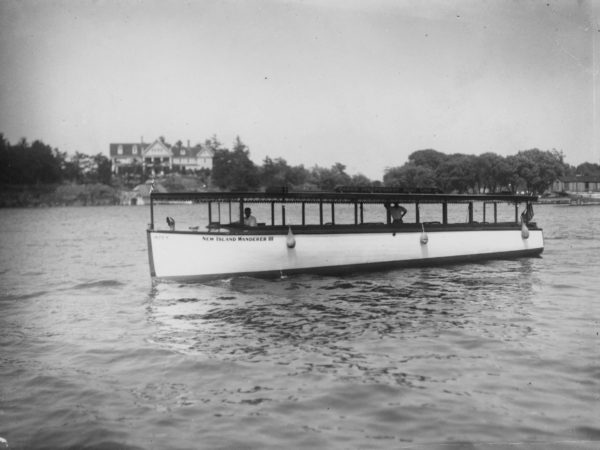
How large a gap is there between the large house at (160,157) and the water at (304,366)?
158706mm

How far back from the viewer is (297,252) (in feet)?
81.1

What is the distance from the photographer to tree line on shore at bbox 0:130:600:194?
429 ft

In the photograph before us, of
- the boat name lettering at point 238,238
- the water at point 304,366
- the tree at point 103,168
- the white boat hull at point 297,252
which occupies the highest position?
the tree at point 103,168

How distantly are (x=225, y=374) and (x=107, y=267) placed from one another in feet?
77.0

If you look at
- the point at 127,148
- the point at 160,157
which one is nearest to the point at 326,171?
the point at 160,157

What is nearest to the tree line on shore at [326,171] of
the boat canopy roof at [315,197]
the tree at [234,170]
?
the tree at [234,170]

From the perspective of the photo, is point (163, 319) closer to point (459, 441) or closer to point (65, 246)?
Answer: point (459, 441)

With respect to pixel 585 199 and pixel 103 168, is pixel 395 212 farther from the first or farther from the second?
pixel 103 168

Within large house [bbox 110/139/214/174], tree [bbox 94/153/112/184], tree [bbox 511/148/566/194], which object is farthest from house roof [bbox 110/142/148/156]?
tree [bbox 511/148/566/194]

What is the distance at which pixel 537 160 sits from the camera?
138 meters

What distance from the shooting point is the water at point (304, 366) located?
960 cm

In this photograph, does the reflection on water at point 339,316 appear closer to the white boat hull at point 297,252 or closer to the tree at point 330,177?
the white boat hull at point 297,252

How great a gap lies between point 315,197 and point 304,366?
43.5 feet

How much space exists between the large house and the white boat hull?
154 metres
